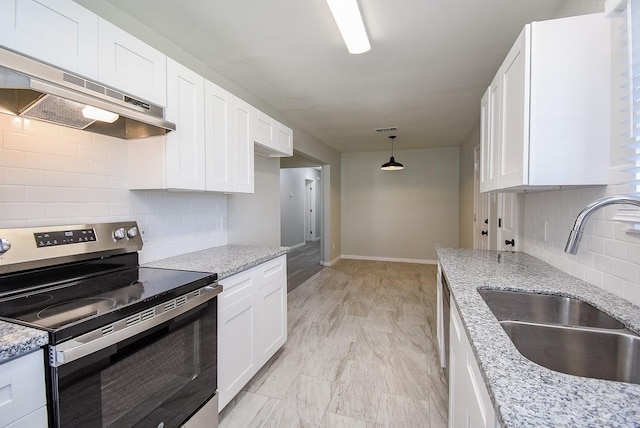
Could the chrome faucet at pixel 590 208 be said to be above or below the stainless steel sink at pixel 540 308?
above

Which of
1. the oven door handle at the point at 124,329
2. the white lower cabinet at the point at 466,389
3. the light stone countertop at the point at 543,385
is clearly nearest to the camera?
the light stone countertop at the point at 543,385

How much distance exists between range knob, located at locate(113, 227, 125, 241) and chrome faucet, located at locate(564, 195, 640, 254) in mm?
2060

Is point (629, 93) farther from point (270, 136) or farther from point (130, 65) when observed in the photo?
point (270, 136)

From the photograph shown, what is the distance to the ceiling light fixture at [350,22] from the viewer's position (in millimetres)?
1529

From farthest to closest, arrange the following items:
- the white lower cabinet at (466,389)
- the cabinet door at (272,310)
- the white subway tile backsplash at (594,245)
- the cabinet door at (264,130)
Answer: the cabinet door at (264,130), the cabinet door at (272,310), the white subway tile backsplash at (594,245), the white lower cabinet at (466,389)

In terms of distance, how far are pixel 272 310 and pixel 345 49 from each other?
83.0 inches

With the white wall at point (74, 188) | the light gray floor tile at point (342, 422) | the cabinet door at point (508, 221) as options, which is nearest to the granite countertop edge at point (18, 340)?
the white wall at point (74, 188)

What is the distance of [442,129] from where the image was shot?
15.1ft

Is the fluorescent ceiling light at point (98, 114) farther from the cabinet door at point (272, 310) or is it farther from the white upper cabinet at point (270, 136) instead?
the cabinet door at point (272, 310)

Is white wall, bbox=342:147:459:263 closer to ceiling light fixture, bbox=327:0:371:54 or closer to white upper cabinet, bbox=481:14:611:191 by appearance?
ceiling light fixture, bbox=327:0:371:54

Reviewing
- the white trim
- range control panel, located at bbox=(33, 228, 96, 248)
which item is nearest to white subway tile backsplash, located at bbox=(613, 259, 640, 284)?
the white trim

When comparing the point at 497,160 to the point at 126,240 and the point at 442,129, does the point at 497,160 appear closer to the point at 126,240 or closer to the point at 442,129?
the point at 126,240

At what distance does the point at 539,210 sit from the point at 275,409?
217 cm

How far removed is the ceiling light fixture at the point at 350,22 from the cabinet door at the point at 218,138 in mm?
943
